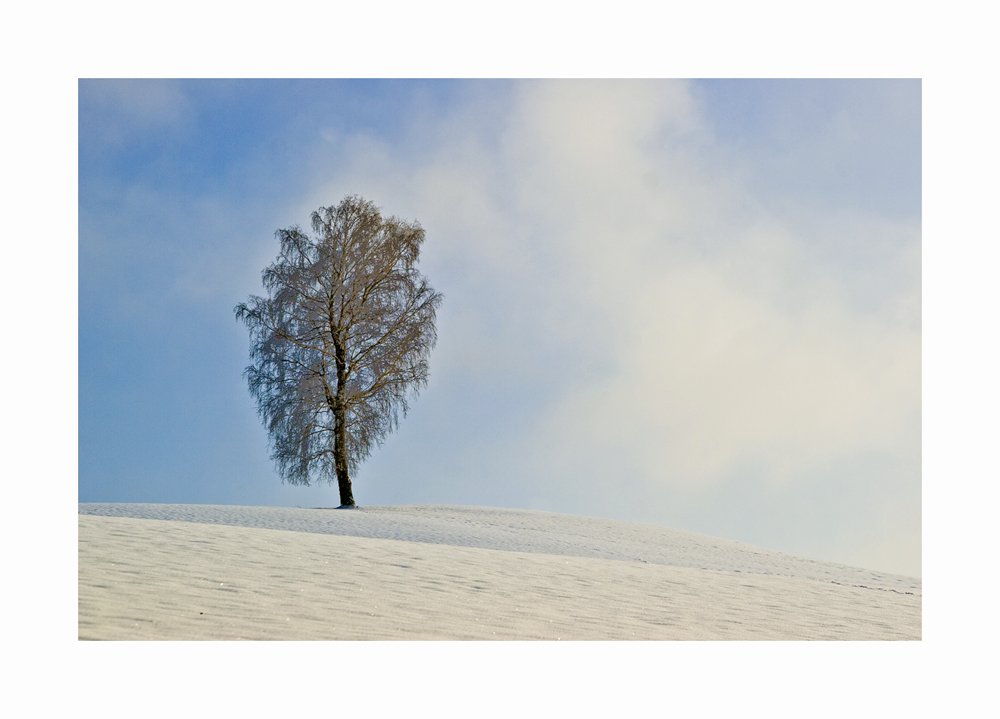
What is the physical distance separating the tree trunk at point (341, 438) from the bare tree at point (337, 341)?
0.02 m

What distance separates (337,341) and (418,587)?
32.5 feet

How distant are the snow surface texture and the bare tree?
381 centimetres

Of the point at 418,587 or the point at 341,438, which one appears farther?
the point at 341,438

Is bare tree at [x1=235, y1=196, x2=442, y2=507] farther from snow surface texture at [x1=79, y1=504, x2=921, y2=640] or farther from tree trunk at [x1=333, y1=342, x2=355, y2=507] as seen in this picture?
snow surface texture at [x1=79, y1=504, x2=921, y2=640]

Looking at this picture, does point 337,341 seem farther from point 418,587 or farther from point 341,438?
point 418,587

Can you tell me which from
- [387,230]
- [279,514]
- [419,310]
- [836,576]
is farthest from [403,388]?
[836,576]

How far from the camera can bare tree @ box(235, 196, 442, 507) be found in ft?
55.6

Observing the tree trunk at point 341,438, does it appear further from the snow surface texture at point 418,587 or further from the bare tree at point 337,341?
the snow surface texture at point 418,587

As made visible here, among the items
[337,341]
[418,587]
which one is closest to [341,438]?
[337,341]

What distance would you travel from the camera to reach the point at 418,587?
26.7ft

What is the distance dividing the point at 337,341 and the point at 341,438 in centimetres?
218

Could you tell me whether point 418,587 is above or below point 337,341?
below

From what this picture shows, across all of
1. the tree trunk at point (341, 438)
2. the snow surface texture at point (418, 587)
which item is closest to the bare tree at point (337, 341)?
the tree trunk at point (341, 438)

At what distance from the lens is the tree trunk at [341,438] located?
16922 millimetres
